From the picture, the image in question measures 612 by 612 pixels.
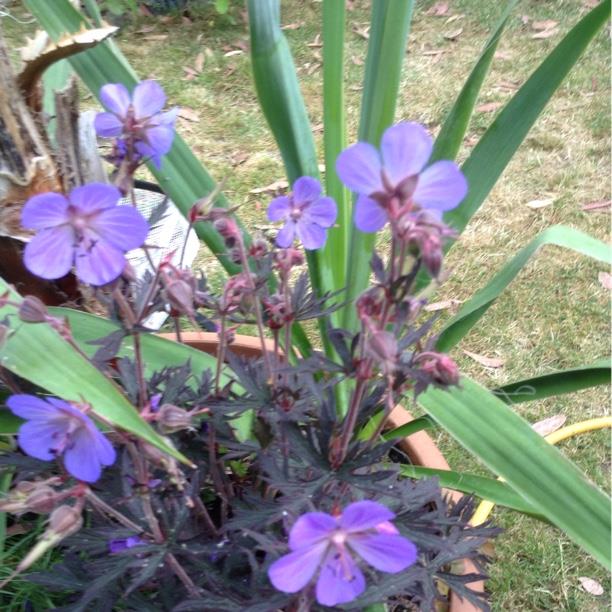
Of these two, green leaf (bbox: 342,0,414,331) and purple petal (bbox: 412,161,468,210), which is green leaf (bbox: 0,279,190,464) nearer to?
purple petal (bbox: 412,161,468,210)

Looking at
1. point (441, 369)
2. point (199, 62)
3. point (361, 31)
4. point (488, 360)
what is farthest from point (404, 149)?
point (361, 31)

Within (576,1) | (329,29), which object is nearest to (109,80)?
(329,29)

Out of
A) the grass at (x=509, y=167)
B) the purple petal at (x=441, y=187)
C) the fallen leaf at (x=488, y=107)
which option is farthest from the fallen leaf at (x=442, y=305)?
the purple petal at (x=441, y=187)

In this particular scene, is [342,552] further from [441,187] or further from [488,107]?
[488,107]

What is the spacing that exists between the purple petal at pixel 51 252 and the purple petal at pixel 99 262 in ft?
0.03

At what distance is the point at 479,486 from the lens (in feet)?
2.90

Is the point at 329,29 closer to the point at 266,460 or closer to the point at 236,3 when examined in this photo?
the point at 266,460

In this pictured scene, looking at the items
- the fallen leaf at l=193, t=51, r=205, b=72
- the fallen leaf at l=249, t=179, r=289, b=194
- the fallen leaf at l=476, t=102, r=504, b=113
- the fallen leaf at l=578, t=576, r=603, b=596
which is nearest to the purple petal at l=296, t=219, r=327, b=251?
the fallen leaf at l=578, t=576, r=603, b=596

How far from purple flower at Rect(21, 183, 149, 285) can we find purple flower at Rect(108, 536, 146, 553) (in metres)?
→ 0.27

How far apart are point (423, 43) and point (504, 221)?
1109 mm

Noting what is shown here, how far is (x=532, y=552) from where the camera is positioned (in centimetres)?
122

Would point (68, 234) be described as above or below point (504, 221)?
above

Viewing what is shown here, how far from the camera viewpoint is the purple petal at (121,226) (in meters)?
0.48

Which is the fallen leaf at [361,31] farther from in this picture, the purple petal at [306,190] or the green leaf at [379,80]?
the purple petal at [306,190]
